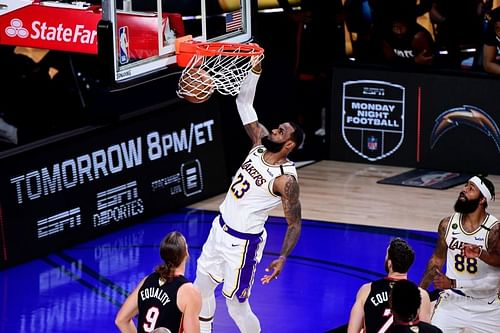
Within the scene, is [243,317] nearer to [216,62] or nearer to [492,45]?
[216,62]

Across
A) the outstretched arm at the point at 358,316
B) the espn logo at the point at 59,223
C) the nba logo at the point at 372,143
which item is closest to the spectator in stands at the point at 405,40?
the nba logo at the point at 372,143

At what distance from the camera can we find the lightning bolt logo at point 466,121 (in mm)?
16219

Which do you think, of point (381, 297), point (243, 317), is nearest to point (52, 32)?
point (243, 317)

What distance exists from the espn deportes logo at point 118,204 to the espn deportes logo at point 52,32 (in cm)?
268

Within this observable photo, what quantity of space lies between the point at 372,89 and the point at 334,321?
18.9ft

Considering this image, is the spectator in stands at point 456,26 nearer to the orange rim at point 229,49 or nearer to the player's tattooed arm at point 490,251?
the orange rim at point 229,49

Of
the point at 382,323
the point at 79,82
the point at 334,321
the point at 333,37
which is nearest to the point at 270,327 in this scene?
the point at 334,321

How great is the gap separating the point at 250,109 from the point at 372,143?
607cm

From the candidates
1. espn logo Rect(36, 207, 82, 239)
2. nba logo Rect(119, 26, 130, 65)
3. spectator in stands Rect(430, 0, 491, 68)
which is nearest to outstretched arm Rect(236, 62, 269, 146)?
A: nba logo Rect(119, 26, 130, 65)

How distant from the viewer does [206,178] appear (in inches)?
611

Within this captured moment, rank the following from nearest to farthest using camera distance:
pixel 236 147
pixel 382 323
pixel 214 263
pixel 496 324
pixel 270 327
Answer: pixel 382 323 < pixel 496 324 < pixel 214 263 < pixel 270 327 < pixel 236 147

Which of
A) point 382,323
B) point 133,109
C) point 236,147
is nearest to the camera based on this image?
point 382,323

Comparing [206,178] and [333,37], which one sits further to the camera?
[333,37]

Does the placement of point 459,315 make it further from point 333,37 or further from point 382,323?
point 333,37
